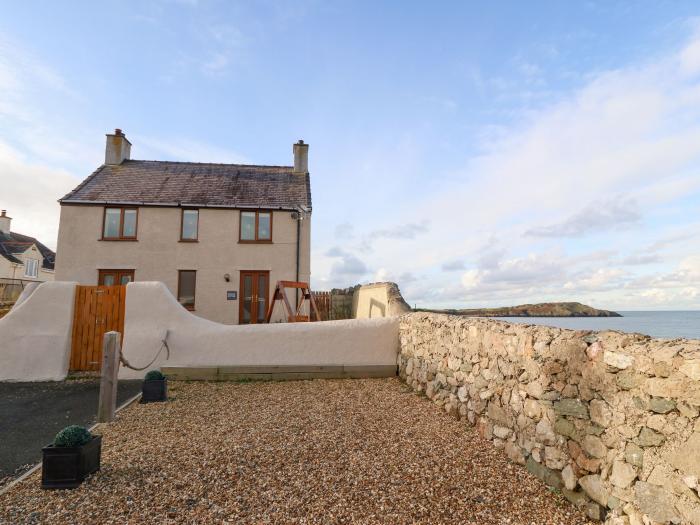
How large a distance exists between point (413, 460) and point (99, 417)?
508 cm

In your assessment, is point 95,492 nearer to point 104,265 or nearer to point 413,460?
point 413,460

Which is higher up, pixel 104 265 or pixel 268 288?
pixel 104 265

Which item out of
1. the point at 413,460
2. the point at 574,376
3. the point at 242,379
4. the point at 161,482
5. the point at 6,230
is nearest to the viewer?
the point at 574,376

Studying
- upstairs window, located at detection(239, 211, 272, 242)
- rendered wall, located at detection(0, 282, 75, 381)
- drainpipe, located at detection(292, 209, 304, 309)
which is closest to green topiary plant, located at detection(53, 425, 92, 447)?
rendered wall, located at detection(0, 282, 75, 381)

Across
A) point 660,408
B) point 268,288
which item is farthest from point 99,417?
point 268,288

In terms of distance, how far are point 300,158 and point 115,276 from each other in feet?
32.1

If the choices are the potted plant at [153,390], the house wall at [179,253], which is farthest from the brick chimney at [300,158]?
the potted plant at [153,390]

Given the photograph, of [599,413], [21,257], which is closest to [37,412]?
[599,413]

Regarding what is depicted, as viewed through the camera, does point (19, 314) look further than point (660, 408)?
Yes

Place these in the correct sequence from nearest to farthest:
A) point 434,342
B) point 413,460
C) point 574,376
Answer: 1. point 574,376
2. point 413,460
3. point 434,342

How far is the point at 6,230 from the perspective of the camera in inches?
1202

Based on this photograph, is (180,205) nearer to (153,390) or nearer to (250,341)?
(250,341)

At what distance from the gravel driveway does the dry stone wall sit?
0.30m

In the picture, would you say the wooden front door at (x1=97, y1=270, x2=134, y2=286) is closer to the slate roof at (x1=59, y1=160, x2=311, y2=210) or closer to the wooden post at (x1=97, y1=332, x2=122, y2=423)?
the slate roof at (x1=59, y1=160, x2=311, y2=210)
